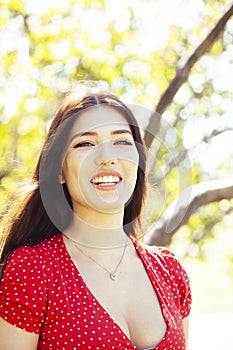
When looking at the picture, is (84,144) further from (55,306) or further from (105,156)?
(55,306)

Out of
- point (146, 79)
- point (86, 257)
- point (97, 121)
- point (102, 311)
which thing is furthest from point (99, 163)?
point (146, 79)

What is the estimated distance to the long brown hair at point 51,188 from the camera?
7.03 feet

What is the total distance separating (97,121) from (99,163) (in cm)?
13

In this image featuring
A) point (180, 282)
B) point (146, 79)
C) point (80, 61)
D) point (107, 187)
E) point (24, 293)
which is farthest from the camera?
point (146, 79)

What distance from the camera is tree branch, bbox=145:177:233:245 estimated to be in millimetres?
2941

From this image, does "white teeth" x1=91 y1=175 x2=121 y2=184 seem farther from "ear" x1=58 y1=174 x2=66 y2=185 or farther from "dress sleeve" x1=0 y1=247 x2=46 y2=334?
"dress sleeve" x1=0 y1=247 x2=46 y2=334

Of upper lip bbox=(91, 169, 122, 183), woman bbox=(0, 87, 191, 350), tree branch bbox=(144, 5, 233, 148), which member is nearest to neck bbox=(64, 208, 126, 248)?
woman bbox=(0, 87, 191, 350)

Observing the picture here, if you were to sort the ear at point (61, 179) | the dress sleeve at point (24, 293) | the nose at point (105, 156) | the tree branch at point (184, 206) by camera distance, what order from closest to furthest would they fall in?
the dress sleeve at point (24, 293) → the nose at point (105, 156) → the ear at point (61, 179) → the tree branch at point (184, 206)

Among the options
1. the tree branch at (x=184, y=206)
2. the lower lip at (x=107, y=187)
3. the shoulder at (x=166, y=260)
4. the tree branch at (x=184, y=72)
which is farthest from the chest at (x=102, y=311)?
the tree branch at (x=184, y=72)

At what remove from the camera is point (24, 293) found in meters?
1.96

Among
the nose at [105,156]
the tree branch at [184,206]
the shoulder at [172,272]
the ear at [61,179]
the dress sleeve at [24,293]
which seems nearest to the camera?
the dress sleeve at [24,293]

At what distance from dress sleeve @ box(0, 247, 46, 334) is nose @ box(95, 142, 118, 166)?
306 mm

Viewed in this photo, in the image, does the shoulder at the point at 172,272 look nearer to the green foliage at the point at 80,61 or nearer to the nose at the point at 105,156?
the nose at the point at 105,156

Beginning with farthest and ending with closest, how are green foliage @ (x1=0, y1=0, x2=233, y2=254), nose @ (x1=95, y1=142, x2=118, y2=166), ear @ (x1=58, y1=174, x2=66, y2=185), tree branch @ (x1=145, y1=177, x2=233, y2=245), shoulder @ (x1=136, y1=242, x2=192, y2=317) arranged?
green foliage @ (x1=0, y1=0, x2=233, y2=254)
tree branch @ (x1=145, y1=177, x2=233, y2=245)
shoulder @ (x1=136, y1=242, x2=192, y2=317)
ear @ (x1=58, y1=174, x2=66, y2=185)
nose @ (x1=95, y1=142, x2=118, y2=166)
